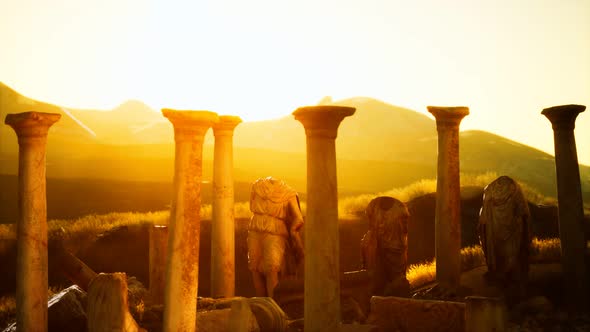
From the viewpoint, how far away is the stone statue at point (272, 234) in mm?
13547

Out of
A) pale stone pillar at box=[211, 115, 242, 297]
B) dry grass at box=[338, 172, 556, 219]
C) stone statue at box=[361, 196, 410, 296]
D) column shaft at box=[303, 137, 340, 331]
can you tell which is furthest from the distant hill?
column shaft at box=[303, 137, 340, 331]

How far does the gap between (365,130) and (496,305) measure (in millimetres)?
50772

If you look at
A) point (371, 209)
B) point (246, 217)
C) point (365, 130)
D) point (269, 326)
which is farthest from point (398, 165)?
point (269, 326)

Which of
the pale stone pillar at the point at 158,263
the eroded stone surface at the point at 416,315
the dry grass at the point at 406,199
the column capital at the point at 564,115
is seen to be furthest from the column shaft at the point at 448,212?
the dry grass at the point at 406,199

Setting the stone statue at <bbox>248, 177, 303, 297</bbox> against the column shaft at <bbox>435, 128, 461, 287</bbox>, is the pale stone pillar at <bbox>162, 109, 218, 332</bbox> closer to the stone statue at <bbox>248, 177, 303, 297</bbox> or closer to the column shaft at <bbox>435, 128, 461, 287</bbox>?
the stone statue at <bbox>248, 177, 303, 297</bbox>

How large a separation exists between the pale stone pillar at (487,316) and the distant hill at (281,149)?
29.4m

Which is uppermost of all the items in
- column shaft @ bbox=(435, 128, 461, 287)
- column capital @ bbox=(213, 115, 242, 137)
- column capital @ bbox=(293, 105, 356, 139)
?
column capital @ bbox=(213, 115, 242, 137)

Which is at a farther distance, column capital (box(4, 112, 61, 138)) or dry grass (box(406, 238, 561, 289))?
dry grass (box(406, 238, 561, 289))

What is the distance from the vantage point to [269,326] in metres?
10.3

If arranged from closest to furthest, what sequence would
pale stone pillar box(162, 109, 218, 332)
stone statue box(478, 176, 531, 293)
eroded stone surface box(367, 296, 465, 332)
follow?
pale stone pillar box(162, 109, 218, 332)
eroded stone surface box(367, 296, 465, 332)
stone statue box(478, 176, 531, 293)

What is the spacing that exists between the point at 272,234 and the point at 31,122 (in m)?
5.12

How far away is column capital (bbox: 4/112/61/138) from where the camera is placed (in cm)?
1071

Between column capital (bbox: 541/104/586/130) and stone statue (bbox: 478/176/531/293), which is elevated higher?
column capital (bbox: 541/104/586/130)

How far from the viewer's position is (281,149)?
171 ft
